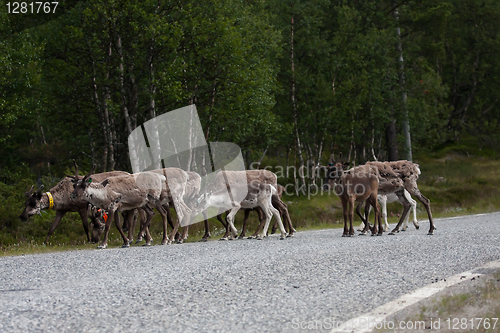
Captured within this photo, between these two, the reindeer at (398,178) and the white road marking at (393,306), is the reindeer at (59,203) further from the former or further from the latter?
the white road marking at (393,306)

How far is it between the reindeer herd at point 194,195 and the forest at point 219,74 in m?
4.21

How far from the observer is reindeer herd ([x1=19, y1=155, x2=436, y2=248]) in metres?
15.8

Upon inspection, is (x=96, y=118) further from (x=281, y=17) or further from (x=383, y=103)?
(x=383, y=103)

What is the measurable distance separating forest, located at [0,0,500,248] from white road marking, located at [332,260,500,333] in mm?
16969

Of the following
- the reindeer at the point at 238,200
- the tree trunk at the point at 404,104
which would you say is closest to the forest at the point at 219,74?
the tree trunk at the point at 404,104

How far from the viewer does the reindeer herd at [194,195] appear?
1584cm

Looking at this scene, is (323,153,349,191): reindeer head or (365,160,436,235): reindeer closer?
(323,153,349,191): reindeer head

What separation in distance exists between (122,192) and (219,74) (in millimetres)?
14174

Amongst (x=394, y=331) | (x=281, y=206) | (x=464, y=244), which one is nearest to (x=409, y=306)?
→ (x=394, y=331)

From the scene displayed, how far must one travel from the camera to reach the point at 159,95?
97.4ft

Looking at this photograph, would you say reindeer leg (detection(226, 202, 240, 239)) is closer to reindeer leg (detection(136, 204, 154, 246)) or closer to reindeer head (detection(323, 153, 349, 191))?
reindeer leg (detection(136, 204, 154, 246))

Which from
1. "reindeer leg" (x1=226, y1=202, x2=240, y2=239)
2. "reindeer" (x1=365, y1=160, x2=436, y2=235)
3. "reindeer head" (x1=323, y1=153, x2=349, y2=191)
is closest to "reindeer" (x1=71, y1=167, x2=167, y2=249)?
"reindeer leg" (x1=226, y1=202, x2=240, y2=239)

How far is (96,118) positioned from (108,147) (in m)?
3.68

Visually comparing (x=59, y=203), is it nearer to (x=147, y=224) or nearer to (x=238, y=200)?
(x=147, y=224)
